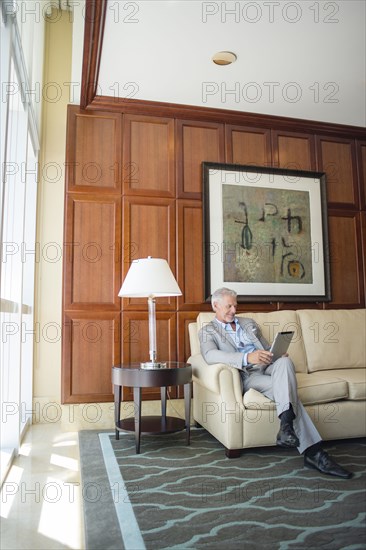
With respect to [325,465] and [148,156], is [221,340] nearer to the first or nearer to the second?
[325,465]

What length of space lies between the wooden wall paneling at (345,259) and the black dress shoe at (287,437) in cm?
198

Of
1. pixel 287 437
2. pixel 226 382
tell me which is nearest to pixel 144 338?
pixel 226 382

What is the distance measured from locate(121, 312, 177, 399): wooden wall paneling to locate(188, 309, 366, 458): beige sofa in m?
0.28

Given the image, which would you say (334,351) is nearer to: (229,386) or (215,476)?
(229,386)

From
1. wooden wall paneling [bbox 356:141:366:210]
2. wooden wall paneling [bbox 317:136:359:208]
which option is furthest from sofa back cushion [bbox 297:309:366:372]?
wooden wall paneling [bbox 356:141:366:210]

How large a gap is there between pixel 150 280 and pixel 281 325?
49.0 inches

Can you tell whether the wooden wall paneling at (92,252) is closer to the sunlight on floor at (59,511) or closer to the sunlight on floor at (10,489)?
the sunlight on floor at (10,489)

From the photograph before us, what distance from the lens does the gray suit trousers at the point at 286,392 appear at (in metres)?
2.52

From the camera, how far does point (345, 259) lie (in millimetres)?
4398

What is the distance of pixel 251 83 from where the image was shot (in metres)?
3.73

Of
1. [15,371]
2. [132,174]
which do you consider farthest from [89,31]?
[15,371]

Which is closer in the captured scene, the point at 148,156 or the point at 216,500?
the point at 216,500

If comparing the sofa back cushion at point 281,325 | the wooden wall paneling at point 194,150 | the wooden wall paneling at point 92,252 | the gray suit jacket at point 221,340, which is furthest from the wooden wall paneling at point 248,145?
the gray suit jacket at point 221,340

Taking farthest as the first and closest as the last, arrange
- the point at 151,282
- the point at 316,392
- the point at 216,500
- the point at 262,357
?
1. the point at 151,282
2. the point at 316,392
3. the point at 262,357
4. the point at 216,500
